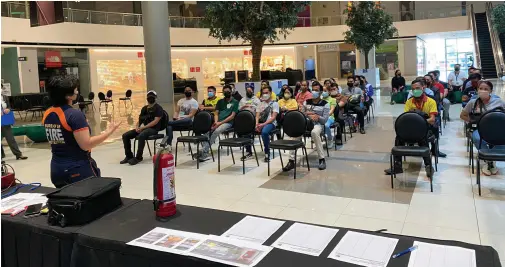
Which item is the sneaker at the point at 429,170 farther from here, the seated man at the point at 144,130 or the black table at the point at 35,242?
the seated man at the point at 144,130

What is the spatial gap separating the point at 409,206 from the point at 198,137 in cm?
354

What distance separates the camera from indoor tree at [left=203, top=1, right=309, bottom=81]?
1184 cm

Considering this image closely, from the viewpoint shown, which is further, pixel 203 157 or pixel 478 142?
pixel 203 157

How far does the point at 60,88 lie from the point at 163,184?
125 cm

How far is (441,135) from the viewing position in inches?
336

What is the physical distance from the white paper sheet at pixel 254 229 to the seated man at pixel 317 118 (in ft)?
13.7

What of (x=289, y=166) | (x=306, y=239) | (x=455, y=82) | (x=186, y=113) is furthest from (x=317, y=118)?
(x=455, y=82)

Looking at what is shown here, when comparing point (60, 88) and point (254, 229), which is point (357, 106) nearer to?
point (60, 88)

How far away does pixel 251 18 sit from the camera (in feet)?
39.2

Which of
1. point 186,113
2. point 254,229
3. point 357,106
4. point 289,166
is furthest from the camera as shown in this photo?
point 357,106

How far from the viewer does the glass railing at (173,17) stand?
58.4 ft

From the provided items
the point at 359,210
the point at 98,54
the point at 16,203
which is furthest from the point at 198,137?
the point at 98,54

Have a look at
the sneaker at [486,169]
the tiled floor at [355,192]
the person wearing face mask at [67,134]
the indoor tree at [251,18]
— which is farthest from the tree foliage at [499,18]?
the person wearing face mask at [67,134]

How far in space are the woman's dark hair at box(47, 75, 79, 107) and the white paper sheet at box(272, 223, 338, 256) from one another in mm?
Answer: 1871
